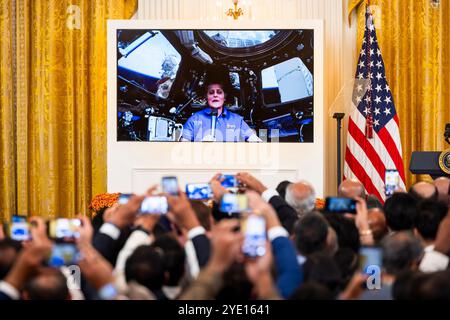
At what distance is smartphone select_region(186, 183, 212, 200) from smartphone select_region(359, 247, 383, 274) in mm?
1252

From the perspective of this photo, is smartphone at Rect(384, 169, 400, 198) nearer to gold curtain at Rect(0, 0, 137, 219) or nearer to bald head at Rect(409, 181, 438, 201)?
bald head at Rect(409, 181, 438, 201)

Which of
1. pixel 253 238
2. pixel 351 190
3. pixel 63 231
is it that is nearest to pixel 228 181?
pixel 351 190

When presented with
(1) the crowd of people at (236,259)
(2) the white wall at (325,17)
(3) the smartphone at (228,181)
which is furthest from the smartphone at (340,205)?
(2) the white wall at (325,17)

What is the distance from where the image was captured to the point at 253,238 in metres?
2.41

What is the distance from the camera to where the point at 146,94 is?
8.19 meters

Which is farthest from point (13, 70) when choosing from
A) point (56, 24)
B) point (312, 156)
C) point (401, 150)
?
point (401, 150)

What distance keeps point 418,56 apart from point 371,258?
21.9 feet

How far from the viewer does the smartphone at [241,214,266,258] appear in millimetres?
2389

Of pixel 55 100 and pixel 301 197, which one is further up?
pixel 55 100

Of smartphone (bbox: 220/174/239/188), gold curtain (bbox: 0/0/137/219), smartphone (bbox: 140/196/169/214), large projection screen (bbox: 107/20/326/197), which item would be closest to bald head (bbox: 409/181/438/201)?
smartphone (bbox: 220/174/239/188)

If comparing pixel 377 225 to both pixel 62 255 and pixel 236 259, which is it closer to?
pixel 236 259
